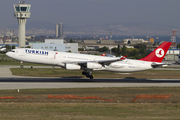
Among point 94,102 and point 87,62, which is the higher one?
point 87,62

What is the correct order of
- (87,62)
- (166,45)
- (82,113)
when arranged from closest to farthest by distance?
(82,113)
(87,62)
(166,45)

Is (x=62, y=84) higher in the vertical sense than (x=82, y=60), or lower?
lower

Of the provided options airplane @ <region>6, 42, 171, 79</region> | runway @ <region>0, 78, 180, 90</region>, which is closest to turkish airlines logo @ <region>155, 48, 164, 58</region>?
airplane @ <region>6, 42, 171, 79</region>

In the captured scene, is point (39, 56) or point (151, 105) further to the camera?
point (39, 56)

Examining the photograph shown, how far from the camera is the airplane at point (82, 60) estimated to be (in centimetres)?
4397

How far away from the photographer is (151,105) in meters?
26.2

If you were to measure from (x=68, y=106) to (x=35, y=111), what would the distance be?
372 centimetres

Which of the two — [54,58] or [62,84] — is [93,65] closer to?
[62,84]

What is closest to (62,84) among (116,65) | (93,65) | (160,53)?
(93,65)

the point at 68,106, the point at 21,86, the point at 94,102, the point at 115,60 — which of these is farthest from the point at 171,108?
the point at 21,86

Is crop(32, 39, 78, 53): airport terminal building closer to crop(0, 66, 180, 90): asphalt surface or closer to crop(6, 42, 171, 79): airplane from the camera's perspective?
crop(6, 42, 171, 79): airplane

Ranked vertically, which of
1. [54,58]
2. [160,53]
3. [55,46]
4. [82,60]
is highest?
[160,53]

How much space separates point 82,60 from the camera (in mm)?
45625

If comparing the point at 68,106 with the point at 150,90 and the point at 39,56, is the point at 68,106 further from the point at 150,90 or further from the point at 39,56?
the point at 39,56
